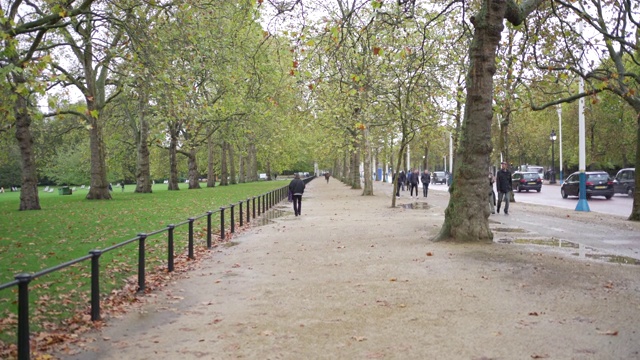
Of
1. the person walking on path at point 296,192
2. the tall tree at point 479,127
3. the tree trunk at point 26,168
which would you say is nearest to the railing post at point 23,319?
the tall tree at point 479,127

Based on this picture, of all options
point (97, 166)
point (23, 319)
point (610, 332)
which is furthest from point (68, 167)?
point (610, 332)

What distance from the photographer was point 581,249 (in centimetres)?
1165

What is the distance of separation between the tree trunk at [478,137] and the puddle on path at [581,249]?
3.18ft

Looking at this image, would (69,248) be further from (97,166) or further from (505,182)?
(97,166)

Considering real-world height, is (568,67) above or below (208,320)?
above

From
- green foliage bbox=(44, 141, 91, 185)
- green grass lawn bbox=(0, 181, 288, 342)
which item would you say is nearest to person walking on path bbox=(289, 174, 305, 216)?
green grass lawn bbox=(0, 181, 288, 342)

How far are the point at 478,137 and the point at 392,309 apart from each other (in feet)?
20.0

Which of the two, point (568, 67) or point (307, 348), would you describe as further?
point (568, 67)

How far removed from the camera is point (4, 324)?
653 cm

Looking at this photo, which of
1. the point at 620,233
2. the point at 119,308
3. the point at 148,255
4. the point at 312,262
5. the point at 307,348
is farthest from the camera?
the point at 620,233

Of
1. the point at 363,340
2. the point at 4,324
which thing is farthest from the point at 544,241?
the point at 4,324

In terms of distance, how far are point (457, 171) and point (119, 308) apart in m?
7.57

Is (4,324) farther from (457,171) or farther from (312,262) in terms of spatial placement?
(457,171)

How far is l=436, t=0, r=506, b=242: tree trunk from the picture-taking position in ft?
38.5
